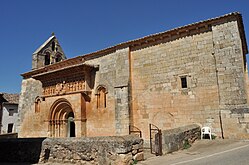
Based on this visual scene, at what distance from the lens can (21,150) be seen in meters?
7.93

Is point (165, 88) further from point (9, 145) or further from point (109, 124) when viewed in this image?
point (9, 145)

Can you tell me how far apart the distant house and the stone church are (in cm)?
1159

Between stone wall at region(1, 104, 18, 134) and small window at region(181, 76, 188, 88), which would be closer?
small window at region(181, 76, 188, 88)

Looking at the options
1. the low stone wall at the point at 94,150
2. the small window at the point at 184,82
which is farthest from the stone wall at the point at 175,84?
the low stone wall at the point at 94,150

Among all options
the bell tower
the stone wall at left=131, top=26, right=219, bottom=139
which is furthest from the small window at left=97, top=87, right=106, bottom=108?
the bell tower

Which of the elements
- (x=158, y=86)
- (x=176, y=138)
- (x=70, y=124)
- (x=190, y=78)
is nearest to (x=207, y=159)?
(x=176, y=138)

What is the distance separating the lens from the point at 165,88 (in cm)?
1070

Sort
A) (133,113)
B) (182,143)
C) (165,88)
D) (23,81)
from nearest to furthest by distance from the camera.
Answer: (182,143) < (165,88) < (133,113) < (23,81)

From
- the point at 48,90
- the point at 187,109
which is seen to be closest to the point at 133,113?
the point at 187,109

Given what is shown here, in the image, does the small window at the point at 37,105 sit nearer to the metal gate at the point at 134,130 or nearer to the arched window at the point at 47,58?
the arched window at the point at 47,58

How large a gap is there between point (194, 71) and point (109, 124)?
5706mm

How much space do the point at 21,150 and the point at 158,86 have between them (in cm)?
683

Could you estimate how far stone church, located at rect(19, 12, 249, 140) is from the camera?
8883mm

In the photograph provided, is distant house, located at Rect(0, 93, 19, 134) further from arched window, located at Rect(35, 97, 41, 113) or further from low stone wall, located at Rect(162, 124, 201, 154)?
low stone wall, located at Rect(162, 124, 201, 154)
